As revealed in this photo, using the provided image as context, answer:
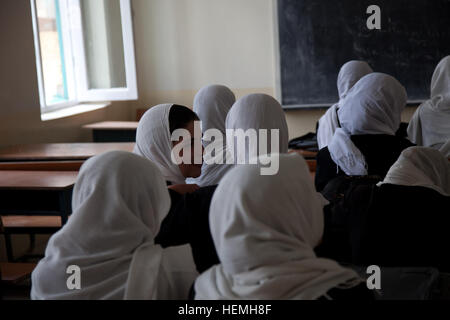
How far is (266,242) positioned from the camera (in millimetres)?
1123

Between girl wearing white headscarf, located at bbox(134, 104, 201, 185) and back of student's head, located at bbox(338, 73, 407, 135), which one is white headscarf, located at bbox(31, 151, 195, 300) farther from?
back of student's head, located at bbox(338, 73, 407, 135)

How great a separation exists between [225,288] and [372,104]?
6.83ft

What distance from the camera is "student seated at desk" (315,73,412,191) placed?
284 centimetres

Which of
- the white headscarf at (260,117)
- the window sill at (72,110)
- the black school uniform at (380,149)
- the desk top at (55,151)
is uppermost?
the white headscarf at (260,117)

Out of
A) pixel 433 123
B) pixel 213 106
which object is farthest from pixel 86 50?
pixel 433 123

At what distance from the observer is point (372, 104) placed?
303 cm

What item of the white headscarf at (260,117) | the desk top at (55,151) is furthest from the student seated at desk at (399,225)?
the desk top at (55,151)

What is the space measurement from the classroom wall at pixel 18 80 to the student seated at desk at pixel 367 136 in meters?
2.46

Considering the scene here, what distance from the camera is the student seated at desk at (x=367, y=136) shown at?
2.84m

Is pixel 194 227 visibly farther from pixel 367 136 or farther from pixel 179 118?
pixel 367 136

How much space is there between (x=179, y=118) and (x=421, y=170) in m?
1.02

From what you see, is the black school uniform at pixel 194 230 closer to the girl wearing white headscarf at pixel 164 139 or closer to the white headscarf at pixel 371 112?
the girl wearing white headscarf at pixel 164 139

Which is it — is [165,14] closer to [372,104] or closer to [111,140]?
[111,140]

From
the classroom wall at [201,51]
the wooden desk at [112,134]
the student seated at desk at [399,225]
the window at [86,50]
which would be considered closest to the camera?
the student seated at desk at [399,225]
